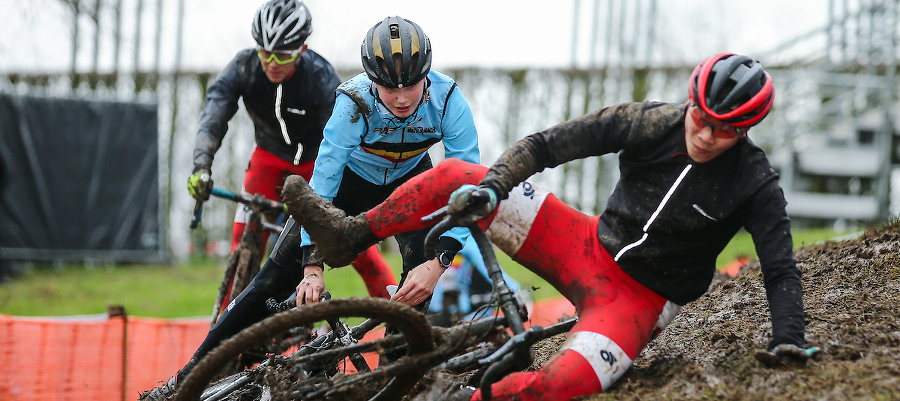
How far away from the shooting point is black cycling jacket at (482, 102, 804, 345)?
2.98 m

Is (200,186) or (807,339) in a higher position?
(200,186)

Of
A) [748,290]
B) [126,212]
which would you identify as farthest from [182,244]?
[748,290]

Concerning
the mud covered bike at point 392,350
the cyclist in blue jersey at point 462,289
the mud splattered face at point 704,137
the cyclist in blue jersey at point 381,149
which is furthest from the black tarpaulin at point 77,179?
the mud splattered face at point 704,137

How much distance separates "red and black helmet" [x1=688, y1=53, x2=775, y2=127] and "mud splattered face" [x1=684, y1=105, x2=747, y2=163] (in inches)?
2.1

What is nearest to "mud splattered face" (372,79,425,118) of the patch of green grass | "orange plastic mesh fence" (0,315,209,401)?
"orange plastic mesh fence" (0,315,209,401)

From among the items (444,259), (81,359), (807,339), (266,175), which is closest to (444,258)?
(444,259)

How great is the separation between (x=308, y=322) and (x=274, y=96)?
8.42ft

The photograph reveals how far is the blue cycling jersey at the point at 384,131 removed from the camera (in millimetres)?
3684

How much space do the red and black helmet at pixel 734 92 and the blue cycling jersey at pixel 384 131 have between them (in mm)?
1262

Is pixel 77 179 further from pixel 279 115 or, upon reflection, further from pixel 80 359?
pixel 279 115

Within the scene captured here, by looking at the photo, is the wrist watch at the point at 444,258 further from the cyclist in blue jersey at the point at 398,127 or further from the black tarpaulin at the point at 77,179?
the black tarpaulin at the point at 77,179

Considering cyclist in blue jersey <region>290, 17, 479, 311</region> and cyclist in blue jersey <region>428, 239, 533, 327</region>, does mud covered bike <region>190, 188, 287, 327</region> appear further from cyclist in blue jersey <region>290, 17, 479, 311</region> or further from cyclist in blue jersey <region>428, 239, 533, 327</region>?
cyclist in blue jersey <region>428, 239, 533, 327</region>

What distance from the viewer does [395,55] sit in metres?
3.51

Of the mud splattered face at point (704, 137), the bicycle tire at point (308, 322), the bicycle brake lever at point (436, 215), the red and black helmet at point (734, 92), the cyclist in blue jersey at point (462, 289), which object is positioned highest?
the red and black helmet at point (734, 92)
